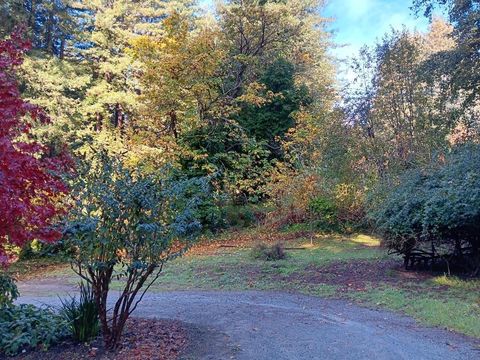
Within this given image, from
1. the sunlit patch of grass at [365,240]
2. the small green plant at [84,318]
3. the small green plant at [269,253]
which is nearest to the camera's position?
the small green plant at [84,318]

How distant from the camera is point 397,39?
49.1ft

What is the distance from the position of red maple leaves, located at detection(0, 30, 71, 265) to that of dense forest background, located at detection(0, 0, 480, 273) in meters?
0.29

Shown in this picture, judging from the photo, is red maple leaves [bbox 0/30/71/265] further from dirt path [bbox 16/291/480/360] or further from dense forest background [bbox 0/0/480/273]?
dirt path [bbox 16/291/480/360]

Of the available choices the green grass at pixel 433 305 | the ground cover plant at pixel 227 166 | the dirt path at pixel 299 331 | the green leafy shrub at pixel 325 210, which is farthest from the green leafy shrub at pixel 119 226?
the green leafy shrub at pixel 325 210

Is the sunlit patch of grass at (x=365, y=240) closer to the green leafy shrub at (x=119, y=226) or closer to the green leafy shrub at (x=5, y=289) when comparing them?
the green leafy shrub at (x=119, y=226)

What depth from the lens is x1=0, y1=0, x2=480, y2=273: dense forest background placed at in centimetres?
1027

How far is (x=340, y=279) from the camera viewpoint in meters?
10.1

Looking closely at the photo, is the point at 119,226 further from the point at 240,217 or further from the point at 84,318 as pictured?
the point at 240,217

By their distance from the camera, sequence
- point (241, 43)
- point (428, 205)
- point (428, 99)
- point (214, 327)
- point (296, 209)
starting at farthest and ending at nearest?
point (241, 43) → point (296, 209) → point (428, 99) → point (428, 205) → point (214, 327)

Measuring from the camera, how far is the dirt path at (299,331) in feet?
17.1

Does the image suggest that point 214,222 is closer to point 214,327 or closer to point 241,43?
point 241,43

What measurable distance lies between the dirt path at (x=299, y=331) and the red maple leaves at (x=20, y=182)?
2.44 m

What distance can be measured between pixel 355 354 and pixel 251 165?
1685cm

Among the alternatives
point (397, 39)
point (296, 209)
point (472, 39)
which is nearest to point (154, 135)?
point (296, 209)
